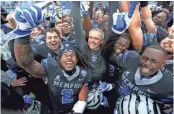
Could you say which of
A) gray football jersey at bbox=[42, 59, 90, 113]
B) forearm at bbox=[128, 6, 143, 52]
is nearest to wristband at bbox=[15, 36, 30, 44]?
gray football jersey at bbox=[42, 59, 90, 113]

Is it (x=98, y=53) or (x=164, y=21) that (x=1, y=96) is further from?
(x=164, y=21)

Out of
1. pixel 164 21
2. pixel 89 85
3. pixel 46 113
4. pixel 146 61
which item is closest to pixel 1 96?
pixel 46 113

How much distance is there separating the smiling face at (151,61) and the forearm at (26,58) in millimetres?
788

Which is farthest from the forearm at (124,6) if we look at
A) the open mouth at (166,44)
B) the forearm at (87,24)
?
the open mouth at (166,44)

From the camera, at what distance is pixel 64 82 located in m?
2.54

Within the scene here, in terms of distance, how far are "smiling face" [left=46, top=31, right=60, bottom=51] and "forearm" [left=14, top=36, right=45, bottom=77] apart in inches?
6.7

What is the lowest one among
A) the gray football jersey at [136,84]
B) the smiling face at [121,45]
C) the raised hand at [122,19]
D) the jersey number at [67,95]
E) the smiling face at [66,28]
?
the jersey number at [67,95]

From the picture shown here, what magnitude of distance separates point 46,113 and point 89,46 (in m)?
0.69

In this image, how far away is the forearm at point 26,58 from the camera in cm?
230

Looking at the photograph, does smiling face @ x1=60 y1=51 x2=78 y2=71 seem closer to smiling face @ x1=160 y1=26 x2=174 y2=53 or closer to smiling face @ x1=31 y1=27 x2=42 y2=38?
smiling face @ x1=31 y1=27 x2=42 y2=38

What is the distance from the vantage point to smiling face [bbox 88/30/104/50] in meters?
2.43

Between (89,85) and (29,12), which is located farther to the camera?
(89,85)

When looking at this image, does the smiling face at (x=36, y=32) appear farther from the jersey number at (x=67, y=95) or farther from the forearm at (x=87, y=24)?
the jersey number at (x=67, y=95)

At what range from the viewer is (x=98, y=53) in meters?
2.48
